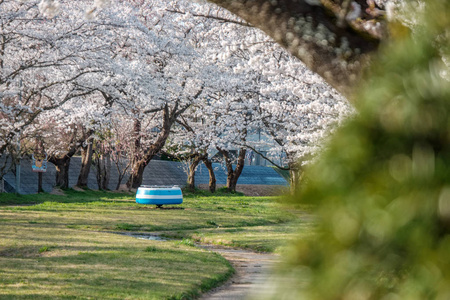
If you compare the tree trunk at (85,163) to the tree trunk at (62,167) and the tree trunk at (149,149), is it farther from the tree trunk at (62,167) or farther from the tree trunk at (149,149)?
the tree trunk at (149,149)

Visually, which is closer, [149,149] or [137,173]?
[149,149]

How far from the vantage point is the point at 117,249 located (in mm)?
10039

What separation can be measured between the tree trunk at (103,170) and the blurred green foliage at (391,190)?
27.4m

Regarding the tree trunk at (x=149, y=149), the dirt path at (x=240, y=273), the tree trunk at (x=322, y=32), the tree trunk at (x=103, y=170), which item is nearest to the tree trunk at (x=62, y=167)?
the tree trunk at (x=103, y=170)

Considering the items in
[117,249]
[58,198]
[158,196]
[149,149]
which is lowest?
[117,249]

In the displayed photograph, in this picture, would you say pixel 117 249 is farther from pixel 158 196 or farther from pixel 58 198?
pixel 58 198

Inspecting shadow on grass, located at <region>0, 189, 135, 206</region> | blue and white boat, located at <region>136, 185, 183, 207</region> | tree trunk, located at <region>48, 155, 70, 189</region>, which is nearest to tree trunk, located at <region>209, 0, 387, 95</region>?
blue and white boat, located at <region>136, 185, 183, 207</region>

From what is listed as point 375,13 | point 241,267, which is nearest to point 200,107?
point 241,267

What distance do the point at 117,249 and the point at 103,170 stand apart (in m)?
18.9

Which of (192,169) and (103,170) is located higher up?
(192,169)

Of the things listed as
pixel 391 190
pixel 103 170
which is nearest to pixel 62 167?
pixel 103 170

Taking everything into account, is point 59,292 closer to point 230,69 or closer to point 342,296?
point 342,296

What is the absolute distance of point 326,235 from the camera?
114cm

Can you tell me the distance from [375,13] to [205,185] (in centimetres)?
3140
